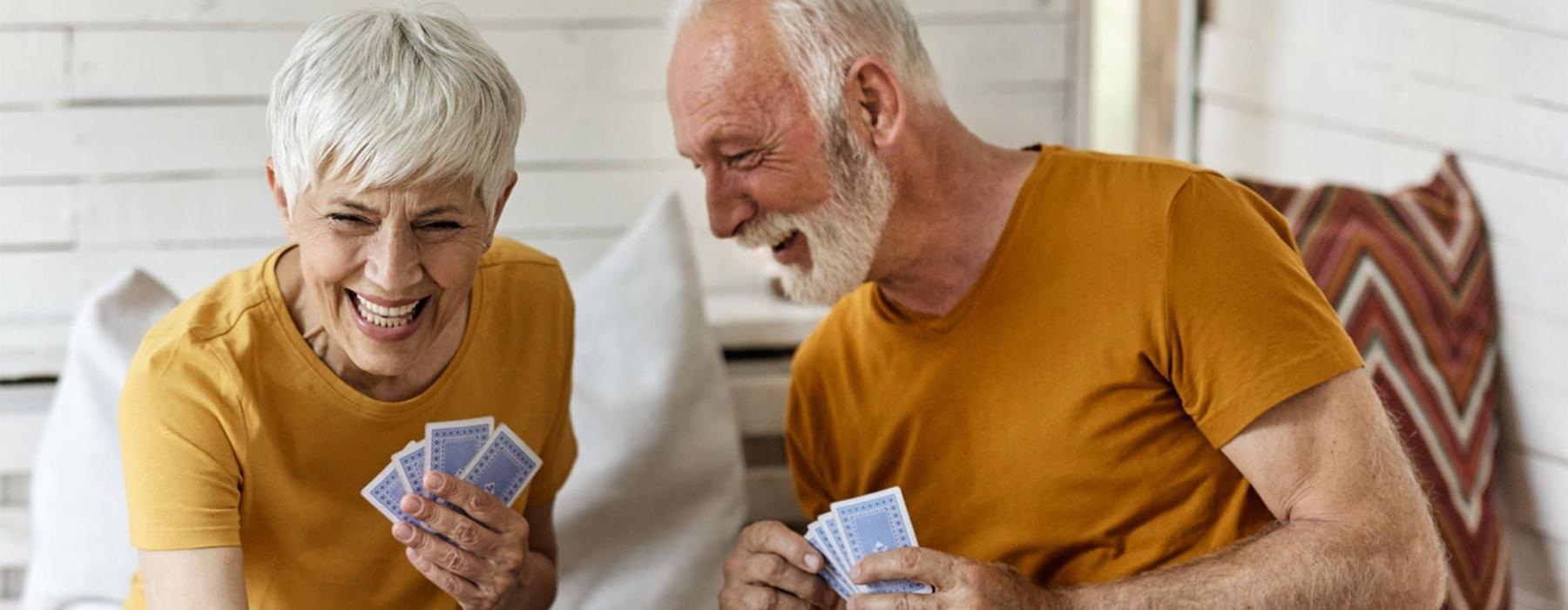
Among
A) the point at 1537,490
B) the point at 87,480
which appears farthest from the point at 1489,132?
the point at 87,480

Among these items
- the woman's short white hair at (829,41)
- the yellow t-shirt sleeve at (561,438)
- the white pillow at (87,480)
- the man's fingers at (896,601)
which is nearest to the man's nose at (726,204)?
the woman's short white hair at (829,41)

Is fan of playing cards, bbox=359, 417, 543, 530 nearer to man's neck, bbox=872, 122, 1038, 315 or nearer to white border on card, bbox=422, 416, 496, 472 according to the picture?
white border on card, bbox=422, 416, 496, 472

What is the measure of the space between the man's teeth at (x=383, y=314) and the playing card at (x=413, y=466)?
136 mm

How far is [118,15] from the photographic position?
2.37 m

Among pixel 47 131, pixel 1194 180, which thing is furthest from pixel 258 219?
pixel 1194 180

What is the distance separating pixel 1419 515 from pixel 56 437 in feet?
5.97

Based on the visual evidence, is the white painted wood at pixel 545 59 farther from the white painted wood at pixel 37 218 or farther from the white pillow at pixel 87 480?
the white pillow at pixel 87 480

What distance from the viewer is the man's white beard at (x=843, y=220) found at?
5.86 feet

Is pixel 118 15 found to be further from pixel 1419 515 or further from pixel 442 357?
pixel 1419 515

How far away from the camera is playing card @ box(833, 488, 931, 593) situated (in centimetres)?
167

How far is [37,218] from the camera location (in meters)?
2.40

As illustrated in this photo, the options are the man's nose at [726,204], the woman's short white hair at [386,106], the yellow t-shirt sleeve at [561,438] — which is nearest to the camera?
the woman's short white hair at [386,106]

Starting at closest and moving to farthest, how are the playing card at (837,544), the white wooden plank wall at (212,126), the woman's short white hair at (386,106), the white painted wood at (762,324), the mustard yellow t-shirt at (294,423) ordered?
the woman's short white hair at (386,106), the mustard yellow t-shirt at (294,423), the playing card at (837,544), the white wooden plank wall at (212,126), the white painted wood at (762,324)

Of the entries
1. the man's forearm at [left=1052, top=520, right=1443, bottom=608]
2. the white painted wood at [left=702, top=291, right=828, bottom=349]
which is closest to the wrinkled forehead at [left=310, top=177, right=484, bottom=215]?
the man's forearm at [left=1052, top=520, right=1443, bottom=608]
